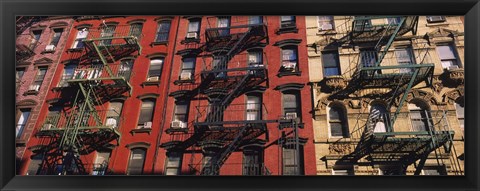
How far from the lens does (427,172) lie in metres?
10.8

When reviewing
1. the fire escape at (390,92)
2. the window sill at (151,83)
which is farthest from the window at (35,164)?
the fire escape at (390,92)

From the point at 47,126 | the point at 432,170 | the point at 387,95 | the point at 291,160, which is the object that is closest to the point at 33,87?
the point at 47,126

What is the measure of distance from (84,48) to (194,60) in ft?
16.3

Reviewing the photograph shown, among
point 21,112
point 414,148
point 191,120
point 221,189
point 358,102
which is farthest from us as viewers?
point 21,112

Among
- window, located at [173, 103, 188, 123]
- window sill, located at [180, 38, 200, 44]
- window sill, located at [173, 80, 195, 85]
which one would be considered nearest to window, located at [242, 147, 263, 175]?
window, located at [173, 103, 188, 123]

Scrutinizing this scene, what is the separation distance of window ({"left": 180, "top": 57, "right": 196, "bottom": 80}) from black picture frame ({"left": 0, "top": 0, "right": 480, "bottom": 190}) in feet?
25.9

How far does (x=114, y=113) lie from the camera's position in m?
13.7

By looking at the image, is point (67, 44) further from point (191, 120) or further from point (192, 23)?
point (191, 120)

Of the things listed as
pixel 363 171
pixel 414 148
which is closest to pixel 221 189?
pixel 363 171

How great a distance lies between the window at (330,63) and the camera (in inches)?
516

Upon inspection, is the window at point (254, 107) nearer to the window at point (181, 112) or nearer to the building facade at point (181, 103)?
the building facade at point (181, 103)

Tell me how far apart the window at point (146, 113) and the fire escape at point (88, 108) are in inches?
30.4

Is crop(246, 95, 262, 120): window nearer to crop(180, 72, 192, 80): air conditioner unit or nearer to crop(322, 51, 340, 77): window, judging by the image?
crop(180, 72, 192, 80): air conditioner unit

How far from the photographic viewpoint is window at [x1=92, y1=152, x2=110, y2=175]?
12.4 meters
